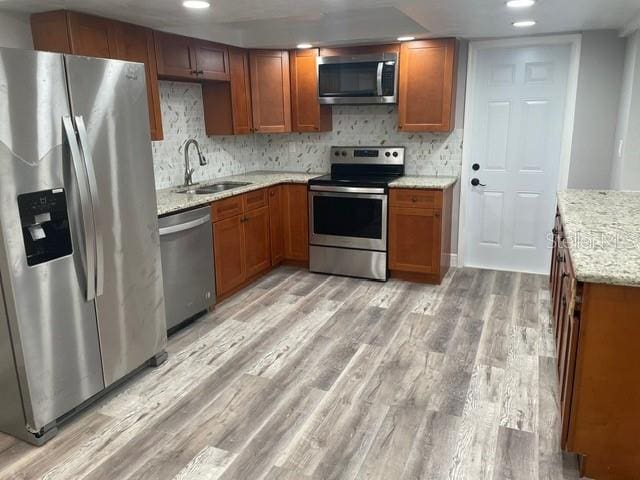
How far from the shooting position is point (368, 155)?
4887 millimetres

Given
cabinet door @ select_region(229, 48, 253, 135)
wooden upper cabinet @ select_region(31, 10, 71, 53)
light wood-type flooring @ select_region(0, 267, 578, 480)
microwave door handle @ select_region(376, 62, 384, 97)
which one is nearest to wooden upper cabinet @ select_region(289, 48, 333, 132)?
cabinet door @ select_region(229, 48, 253, 135)

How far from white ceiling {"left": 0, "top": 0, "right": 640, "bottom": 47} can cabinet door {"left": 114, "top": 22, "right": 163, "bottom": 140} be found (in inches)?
3.5

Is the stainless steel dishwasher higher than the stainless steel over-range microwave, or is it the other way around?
the stainless steel over-range microwave

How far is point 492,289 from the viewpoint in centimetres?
429

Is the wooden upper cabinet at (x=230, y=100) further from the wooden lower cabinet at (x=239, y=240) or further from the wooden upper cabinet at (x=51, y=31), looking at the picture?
the wooden upper cabinet at (x=51, y=31)

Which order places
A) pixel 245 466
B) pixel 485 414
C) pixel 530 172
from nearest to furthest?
1. pixel 245 466
2. pixel 485 414
3. pixel 530 172

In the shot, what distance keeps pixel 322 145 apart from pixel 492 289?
2.27 metres

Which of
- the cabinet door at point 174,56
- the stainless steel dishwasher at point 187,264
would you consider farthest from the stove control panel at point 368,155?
the stainless steel dishwasher at point 187,264

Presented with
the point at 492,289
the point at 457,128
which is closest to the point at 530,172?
the point at 457,128

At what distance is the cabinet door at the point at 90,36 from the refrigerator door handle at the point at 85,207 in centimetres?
100

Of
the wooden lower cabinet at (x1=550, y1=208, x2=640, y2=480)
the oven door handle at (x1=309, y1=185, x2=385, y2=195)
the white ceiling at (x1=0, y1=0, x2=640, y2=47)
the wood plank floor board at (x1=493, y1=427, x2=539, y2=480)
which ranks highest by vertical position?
the white ceiling at (x1=0, y1=0, x2=640, y2=47)

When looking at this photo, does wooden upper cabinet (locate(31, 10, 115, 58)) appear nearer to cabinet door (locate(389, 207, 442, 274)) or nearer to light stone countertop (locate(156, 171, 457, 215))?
light stone countertop (locate(156, 171, 457, 215))

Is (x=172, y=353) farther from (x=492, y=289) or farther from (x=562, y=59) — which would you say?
(x=562, y=59)

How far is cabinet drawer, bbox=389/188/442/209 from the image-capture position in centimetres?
420
